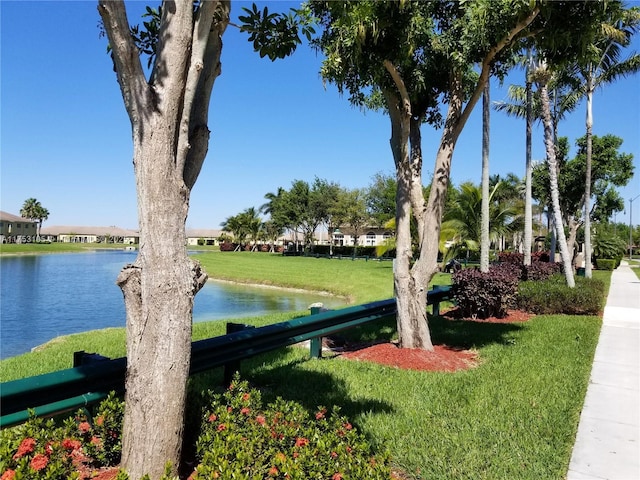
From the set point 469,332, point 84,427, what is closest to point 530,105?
point 469,332

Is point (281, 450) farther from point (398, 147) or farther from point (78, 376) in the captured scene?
point (398, 147)

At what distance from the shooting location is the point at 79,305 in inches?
681

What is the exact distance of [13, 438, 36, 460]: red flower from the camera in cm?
232

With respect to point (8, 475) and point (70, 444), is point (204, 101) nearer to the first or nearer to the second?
point (70, 444)

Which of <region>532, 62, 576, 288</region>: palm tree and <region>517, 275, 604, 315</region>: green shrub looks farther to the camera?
<region>532, 62, 576, 288</region>: palm tree

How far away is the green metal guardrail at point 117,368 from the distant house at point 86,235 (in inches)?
5693

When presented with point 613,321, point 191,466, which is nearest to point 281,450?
point 191,466

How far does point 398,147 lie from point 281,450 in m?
5.33

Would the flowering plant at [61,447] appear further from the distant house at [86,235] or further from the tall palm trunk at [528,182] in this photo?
the distant house at [86,235]

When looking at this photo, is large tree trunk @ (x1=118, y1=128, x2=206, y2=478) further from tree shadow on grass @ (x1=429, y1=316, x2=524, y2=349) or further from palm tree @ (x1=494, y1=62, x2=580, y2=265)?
palm tree @ (x1=494, y1=62, x2=580, y2=265)

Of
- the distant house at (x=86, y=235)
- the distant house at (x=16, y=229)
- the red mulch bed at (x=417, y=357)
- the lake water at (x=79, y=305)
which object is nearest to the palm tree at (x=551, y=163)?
the red mulch bed at (x=417, y=357)

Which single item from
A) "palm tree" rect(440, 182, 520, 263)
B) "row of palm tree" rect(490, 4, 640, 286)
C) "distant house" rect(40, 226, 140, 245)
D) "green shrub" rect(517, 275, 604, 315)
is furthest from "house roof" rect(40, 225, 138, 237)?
"green shrub" rect(517, 275, 604, 315)

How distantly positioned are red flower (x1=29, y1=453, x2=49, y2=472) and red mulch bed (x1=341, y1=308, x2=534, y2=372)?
4.54 metres

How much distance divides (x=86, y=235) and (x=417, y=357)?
6273 inches
